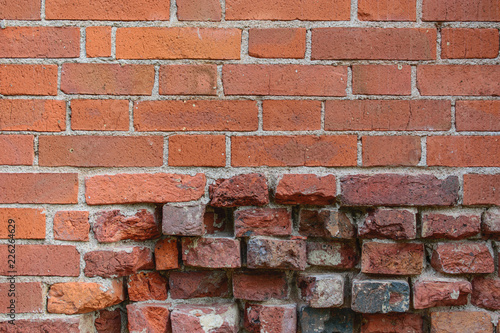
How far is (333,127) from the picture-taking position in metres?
1.21

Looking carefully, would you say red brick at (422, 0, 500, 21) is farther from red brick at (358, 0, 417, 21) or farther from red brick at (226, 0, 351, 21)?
red brick at (226, 0, 351, 21)

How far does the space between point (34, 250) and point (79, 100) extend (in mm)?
491

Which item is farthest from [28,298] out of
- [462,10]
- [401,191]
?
[462,10]

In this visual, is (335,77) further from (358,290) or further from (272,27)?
(358,290)

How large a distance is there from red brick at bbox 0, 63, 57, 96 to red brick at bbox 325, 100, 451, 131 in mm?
887

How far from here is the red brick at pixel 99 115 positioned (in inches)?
47.7

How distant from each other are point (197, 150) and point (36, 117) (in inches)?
20.5

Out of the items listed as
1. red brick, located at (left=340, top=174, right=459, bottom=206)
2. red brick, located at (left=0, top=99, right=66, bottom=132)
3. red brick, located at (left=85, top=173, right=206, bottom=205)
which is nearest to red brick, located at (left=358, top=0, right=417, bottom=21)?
red brick, located at (left=340, top=174, right=459, bottom=206)

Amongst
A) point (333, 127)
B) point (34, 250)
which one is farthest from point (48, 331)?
point (333, 127)

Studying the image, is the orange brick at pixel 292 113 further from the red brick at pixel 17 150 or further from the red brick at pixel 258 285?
the red brick at pixel 17 150

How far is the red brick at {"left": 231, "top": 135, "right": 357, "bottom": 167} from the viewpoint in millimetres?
1200

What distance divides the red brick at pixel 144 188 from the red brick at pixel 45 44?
421 mm

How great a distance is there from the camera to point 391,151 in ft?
3.92

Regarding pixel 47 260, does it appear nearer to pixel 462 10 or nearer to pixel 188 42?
pixel 188 42
